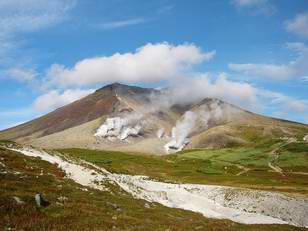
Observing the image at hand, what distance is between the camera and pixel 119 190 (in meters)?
60.7

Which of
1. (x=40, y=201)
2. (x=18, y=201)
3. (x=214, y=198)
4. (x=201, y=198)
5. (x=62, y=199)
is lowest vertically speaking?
(x=214, y=198)

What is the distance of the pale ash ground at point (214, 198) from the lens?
66562 millimetres

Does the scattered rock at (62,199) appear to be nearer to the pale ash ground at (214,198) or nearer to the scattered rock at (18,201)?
the scattered rock at (18,201)

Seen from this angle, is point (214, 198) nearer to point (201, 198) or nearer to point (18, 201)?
point (201, 198)

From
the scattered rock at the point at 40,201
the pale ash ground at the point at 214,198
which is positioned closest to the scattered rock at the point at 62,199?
the scattered rock at the point at 40,201

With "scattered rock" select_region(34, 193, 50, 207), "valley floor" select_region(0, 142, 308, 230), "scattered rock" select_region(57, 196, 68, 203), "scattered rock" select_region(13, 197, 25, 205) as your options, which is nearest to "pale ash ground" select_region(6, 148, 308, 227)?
"valley floor" select_region(0, 142, 308, 230)

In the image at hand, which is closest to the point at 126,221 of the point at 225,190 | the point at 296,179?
the point at 225,190

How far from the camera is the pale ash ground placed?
66.6 meters

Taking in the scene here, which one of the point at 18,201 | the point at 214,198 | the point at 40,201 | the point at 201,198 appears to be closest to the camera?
the point at 18,201

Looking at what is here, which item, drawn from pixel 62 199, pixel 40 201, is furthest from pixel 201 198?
pixel 40 201

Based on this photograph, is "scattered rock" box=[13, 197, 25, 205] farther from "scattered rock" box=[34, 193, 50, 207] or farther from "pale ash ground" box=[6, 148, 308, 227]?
"pale ash ground" box=[6, 148, 308, 227]

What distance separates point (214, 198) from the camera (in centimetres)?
9512

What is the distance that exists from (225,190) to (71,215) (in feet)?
253

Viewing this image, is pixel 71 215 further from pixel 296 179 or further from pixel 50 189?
pixel 296 179
